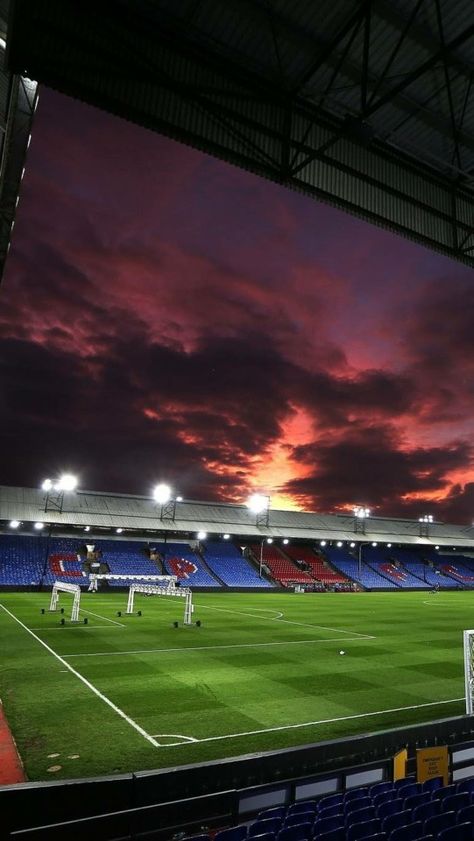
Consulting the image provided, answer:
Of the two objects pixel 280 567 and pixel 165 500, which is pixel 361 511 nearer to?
pixel 280 567

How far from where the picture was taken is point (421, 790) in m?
8.34

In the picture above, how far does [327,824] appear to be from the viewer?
251 inches

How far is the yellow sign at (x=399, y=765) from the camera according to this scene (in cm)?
953

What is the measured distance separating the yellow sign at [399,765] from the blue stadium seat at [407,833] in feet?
13.0

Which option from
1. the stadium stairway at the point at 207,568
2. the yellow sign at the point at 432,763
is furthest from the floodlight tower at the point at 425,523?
the yellow sign at the point at 432,763

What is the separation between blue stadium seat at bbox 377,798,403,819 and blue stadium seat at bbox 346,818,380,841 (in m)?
0.68

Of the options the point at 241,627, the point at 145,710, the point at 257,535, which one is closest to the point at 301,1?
the point at 145,710

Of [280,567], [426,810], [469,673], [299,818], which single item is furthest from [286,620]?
[280,567]

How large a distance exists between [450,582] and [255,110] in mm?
82919

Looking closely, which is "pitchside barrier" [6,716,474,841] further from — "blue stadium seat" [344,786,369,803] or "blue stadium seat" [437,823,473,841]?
"blue stadium seat" [437,823,473,841]

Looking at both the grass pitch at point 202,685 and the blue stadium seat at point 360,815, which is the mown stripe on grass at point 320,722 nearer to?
the grass pitch at point 202,685

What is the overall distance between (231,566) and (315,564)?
14.5 meters

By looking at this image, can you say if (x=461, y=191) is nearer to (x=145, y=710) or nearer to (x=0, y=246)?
(x=0, y=246)

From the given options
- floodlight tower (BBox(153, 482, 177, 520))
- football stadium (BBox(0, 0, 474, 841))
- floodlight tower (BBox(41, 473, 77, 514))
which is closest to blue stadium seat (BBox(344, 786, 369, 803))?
football stadium (BBox(0, 0, 474, 841))
